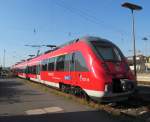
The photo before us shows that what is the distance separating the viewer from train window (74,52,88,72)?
15.7 metres

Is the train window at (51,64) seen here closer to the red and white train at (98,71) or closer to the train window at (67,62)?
the train window at (67,62)

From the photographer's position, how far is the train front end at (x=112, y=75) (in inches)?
544

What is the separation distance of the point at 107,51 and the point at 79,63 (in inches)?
64.8

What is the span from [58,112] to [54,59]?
1160 centimetres

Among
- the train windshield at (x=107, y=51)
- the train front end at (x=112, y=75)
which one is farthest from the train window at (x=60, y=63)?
the train front end at (x=112, y=75)

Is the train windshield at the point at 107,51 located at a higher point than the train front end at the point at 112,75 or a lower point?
higher

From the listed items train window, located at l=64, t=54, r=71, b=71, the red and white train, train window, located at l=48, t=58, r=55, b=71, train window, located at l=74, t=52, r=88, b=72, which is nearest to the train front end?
the red and white train

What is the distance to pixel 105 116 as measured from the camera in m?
11.1

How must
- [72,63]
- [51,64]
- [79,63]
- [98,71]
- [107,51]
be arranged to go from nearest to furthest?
[98,71]
[107,51]
[79,63]
[72,63]
[51,64]

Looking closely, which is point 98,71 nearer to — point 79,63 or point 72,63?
point 79,63

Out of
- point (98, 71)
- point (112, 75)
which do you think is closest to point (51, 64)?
point (98, 71)

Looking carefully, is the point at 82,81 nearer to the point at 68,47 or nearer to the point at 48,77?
the point at 68,47

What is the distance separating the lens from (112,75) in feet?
46.3

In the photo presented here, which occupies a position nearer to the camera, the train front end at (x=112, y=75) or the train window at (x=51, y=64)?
the train front end at (x=112, y=75)
